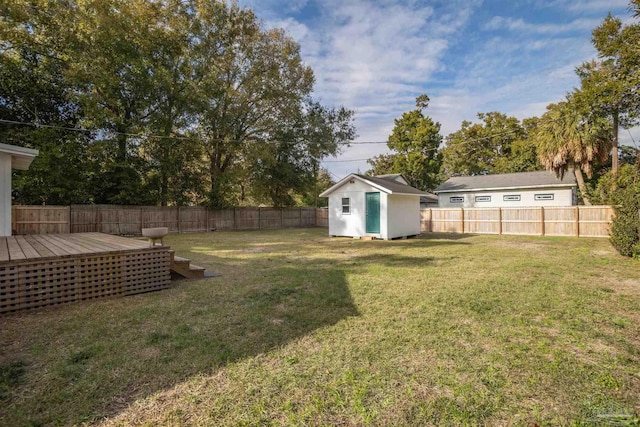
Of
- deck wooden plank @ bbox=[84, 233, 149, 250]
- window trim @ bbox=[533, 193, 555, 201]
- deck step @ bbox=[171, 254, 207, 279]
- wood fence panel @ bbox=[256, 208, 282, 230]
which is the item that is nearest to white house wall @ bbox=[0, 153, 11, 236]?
deck wooden plank @ bbox=[84, 233, 149, 250]

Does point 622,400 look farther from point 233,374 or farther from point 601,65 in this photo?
point 601,65

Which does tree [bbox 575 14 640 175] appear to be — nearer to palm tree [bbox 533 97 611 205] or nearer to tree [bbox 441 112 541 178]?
palm tree [bbox 533 97 611 205]

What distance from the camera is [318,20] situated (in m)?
12.9

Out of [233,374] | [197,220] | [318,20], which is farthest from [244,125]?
[233,374]

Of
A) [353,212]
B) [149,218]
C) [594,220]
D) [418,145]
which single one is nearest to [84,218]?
[149,218]

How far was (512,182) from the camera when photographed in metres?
21.2

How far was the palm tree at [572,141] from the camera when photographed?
51.4 feet

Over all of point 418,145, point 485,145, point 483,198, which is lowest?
point 483,198

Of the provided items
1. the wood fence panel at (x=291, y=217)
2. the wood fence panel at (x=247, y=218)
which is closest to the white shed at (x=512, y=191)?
the wood fence panel at (x=291, y=217)

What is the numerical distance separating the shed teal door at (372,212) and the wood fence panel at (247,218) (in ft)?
32.7

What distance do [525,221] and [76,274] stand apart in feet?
55.8

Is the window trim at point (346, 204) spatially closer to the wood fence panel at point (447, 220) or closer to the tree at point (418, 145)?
the wood fence panel at point (447, 220)

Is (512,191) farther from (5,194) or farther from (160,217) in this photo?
(5,194)

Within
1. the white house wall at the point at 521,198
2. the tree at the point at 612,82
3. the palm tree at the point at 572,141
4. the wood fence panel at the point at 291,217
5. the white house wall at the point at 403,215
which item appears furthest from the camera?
the wood fence panel at the point at 291,217
